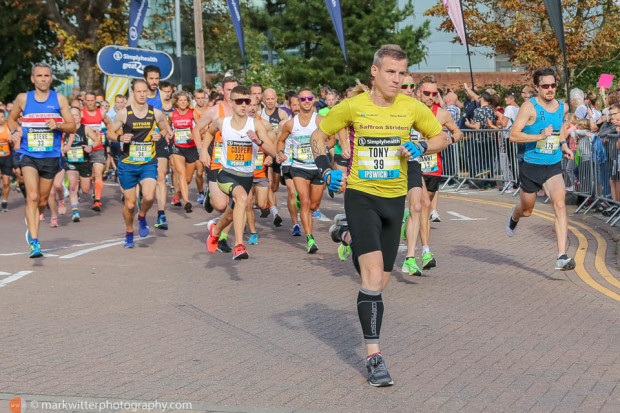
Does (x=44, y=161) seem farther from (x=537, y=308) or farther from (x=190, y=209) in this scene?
(x=537, y=308)

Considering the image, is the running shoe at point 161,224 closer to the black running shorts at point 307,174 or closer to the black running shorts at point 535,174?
the black running shorts at point 307,174

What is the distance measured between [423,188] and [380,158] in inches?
160

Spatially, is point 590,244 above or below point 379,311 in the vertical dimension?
below

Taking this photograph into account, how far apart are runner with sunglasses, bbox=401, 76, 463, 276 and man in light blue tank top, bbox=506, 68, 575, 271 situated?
0.81m

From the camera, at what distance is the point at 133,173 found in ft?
39.6

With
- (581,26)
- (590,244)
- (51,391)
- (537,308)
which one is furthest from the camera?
(581,26)

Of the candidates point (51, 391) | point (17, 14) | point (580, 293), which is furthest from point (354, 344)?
point (17, 14)

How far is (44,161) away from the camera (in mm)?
11000

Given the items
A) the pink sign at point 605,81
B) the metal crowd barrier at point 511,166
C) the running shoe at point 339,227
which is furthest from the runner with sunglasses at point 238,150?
the pink sign at point 605,81

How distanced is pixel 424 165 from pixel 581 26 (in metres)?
20.4

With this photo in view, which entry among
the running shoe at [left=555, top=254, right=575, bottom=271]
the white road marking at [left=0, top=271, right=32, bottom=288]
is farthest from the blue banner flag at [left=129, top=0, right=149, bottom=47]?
the running shoe at [left=555, top=254, right=575, bottom=271]

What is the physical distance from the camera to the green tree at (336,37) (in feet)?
128

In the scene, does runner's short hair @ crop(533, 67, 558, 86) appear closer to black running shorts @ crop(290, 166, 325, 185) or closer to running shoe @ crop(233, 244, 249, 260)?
black running shorts @ crop(290, 166, 325, 185)

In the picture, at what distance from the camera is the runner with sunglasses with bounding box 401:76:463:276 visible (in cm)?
937
